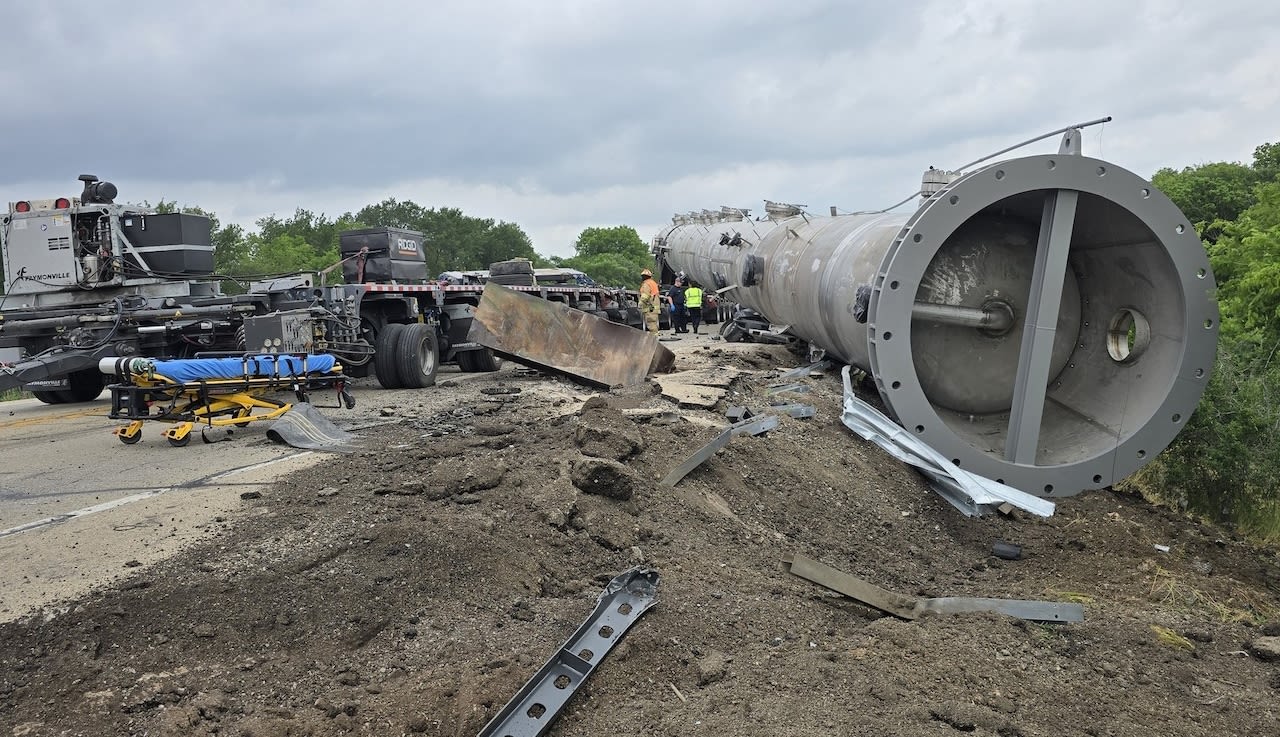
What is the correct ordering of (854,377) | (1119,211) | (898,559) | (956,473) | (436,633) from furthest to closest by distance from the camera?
(854,377), (1119,211), (956,473), (898,559), (436,633)

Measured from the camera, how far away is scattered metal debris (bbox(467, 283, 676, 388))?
10.7m

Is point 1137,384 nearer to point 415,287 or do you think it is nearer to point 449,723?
point 449,723

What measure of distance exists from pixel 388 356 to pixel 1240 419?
883cm

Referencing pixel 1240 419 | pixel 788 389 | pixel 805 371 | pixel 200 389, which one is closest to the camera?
pixel 1240 419

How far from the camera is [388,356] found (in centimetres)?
1160

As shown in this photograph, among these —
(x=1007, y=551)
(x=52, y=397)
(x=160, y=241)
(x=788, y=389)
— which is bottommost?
(x=52, y=397)

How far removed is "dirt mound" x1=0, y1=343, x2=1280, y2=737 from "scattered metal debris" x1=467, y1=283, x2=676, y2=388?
15.5 feet

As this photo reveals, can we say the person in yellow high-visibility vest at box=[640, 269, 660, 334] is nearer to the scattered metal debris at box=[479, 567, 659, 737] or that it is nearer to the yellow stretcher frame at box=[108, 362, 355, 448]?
→ the yellow stretcher frame at box=[108, 362, 355, 448]

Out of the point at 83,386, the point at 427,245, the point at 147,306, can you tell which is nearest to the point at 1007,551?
the point at 147,306

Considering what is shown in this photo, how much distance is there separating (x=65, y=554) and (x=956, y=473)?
15.4 feet

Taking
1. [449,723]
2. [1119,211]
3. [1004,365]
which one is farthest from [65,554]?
[1119,211]

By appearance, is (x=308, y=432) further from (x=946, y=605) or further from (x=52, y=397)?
(x=52, y=397)

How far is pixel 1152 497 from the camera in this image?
7.03m

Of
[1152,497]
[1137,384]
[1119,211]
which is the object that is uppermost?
[1119,211]
